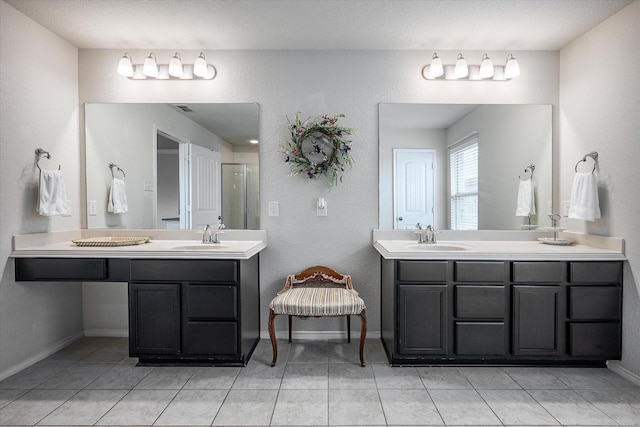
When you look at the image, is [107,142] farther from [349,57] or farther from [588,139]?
[588,139]

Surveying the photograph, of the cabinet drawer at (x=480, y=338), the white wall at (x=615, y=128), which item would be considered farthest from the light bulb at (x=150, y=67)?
the white wall at (x=615, y=128)

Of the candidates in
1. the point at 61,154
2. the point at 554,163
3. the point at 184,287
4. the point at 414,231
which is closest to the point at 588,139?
the point at 554,163

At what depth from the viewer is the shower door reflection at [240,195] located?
9.48 ft

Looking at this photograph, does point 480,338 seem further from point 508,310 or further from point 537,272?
point 537,272

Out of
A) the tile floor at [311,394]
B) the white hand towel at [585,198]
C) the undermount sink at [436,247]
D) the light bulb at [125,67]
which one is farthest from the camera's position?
the light bulb at [125,67]

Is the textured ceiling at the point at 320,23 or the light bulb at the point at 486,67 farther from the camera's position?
the light bulb at the point at 486,67

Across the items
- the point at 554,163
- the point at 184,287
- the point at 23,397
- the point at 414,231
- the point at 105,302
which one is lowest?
the point at 23,397

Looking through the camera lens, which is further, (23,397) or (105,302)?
(105,302)

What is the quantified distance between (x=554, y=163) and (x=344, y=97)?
174cm

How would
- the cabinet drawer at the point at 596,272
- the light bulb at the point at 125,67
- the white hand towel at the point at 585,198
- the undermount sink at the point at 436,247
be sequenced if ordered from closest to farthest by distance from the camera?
the cabinet drawer at the point at 596,272, the white hand towel at the point at 585,198, the undermount sink at the point at 436,247, the light bulb at the point at 125,67

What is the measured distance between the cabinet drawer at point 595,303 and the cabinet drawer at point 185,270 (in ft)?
7.02

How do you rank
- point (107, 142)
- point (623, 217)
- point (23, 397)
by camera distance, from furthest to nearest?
point (107, 142) → point (623, 217) → point (23, 397)

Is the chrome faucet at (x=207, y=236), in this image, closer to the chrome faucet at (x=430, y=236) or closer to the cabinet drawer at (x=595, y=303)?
the chrome faucet at (x=430, y=236)

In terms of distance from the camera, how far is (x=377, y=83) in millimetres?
2887
